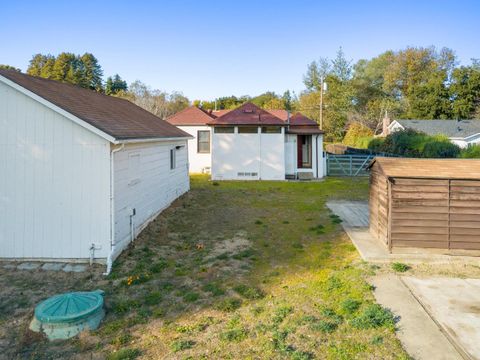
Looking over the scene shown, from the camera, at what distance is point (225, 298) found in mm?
6172

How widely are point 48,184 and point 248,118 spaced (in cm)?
1437

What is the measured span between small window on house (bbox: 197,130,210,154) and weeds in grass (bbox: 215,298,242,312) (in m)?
19.3

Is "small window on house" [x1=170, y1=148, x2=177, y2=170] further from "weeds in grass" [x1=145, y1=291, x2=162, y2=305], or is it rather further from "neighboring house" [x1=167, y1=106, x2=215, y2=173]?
"neighboring house" [x1=167, y1=106, x2=215, y2=173]

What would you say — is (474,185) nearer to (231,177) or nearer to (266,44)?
(231,177)

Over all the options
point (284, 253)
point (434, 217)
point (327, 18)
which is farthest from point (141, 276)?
point (327, 18)

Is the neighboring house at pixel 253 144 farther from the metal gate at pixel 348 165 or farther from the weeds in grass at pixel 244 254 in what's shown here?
the weeds in grass at pixel 244 254

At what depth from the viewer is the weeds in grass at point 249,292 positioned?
6.22 metres

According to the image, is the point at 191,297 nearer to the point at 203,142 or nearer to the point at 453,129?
the point at 203,142

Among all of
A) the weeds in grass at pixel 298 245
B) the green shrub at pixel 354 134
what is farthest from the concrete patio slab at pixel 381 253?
the green shrub at pixel 354 134

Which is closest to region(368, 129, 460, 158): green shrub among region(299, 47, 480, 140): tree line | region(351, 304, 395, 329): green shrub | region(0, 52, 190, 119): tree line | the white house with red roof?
the white house with red roof

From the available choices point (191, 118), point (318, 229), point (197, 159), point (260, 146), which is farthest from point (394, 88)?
point (318, 229)

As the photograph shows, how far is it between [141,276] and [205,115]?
1928 centimetres

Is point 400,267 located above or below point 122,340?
above

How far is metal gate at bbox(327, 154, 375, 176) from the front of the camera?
23828 mm
